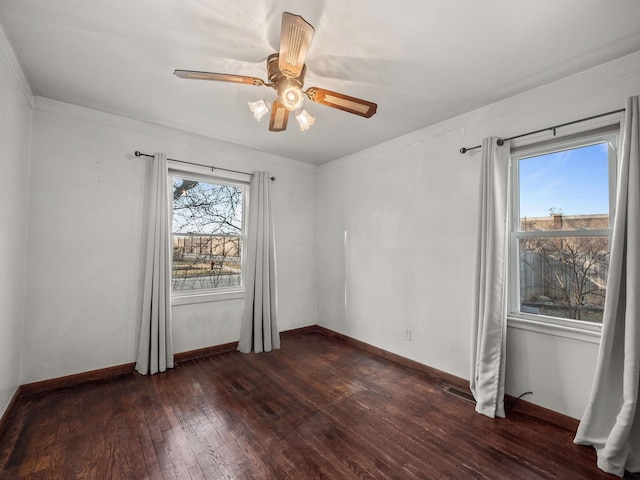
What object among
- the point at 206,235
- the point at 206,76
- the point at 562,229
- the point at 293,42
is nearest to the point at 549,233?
the point at 562,229

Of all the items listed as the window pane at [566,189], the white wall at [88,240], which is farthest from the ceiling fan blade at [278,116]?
the window pane at [566,189]

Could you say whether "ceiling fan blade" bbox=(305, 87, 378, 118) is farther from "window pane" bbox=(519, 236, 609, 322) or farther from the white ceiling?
"window pane" bbox=(519, 236, 609, 322)

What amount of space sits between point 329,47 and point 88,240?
2.81 meters

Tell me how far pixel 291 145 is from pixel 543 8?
2697 mm

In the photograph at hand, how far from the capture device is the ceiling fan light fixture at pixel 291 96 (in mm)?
1782

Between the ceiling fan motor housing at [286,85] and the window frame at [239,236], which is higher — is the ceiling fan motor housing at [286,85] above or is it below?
above

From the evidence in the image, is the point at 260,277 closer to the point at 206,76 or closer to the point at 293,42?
the point at 206,76

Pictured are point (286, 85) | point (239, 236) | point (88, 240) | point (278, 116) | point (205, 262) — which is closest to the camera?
point (286, 85)

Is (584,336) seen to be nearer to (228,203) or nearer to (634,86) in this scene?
(634,86)

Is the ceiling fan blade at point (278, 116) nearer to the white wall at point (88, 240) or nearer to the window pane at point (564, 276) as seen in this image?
the white wall at point (88, 240)

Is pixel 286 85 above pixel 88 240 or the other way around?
above

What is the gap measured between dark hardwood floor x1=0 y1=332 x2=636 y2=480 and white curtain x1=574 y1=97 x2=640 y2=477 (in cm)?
18

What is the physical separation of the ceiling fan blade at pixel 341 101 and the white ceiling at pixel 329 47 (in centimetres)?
30

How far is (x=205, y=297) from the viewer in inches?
140
